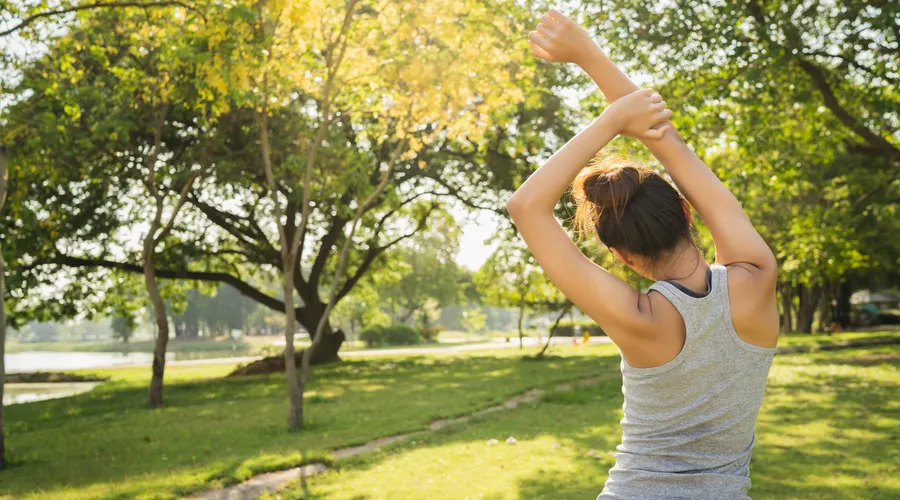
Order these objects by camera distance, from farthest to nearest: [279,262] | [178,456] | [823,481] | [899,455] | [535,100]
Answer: [279,262]
[535,100]
[178,456]
[899,455]
[823,481]

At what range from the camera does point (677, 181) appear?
2.03 metres

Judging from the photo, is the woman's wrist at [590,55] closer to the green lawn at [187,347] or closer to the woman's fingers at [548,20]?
the woman's fingers at [548,20]

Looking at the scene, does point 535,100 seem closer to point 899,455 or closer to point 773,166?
point 773,166

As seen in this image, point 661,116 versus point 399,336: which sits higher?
point 661,116

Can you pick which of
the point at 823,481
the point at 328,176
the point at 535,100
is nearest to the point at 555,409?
the point at 535,100

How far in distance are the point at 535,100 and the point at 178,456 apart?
26.5 ft

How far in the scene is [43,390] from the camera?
2647 centimetres

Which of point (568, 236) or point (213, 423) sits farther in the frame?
point (213, 423)

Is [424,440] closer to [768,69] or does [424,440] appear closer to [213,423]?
[213,423]

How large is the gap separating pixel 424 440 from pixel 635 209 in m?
9.60

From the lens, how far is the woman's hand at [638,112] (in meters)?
1.95

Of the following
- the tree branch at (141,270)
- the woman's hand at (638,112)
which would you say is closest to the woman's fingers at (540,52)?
the woman's hand at (638,112)

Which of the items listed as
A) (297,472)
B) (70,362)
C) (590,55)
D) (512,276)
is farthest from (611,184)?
(70,362)

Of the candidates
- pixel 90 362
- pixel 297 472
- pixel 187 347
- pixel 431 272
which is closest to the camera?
pixel 297 472
